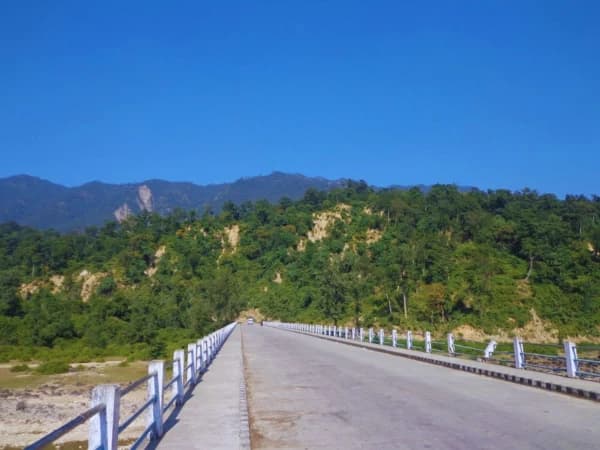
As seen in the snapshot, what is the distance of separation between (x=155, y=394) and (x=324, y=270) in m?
48.8

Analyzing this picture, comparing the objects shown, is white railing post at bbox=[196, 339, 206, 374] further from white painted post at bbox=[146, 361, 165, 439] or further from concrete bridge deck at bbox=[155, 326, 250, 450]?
white painted post at bbox=[146, 361, 165, 439]

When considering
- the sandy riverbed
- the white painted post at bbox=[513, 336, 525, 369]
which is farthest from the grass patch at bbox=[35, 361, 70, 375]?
the white painted post at bbox=[513, 336, 525, 369]

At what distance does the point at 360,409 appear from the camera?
35.2ft

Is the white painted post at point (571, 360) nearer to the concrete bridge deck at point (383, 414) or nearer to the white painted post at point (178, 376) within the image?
the concrete bridge deck at point (383, 414)

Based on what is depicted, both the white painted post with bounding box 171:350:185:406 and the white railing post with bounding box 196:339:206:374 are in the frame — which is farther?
the white railing post with bounding box 196:339:206:374

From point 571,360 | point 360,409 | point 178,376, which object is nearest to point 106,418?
point 178,376

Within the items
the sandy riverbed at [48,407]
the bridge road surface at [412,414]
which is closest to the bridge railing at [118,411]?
the bridge road surface at [412,414]

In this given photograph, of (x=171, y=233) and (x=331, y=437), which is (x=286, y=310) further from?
(x=331, y=437)

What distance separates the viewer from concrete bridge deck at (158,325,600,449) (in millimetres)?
7984

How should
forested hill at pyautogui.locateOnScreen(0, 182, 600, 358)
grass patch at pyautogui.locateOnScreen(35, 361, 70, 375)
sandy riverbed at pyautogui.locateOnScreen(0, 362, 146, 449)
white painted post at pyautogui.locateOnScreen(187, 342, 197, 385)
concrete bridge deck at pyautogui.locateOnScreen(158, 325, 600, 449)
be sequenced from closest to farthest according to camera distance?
concrete bridge deck at pyautogui.locateOnScreen(158, 325, 600, 449) < white painted post at pyautogui.locateOnScreen(187, 342, 197, 385) < sandy riverbed at pyautogui.locateOnScreen(0, 362, 146, 449) < grass patch at pyautogui.locateOnScreen(35, 361, 70, 375) < forested hill at pyautogui.locateOnScreen(0, 182, 600, 358)

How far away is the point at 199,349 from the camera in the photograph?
17344 mm

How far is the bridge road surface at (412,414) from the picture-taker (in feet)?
26.0

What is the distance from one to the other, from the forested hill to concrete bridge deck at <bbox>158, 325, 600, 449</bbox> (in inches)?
1432

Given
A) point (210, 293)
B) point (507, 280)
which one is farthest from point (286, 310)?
point (507, 280)
